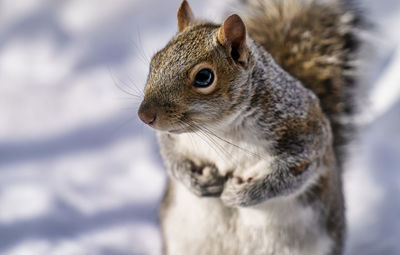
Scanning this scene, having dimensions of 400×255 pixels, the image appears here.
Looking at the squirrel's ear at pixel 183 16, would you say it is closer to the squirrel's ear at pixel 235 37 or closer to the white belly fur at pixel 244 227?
the squirrel's ear at pixel 235 37

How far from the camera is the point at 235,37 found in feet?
4.63

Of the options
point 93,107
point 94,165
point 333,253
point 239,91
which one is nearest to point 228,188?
point 239,91

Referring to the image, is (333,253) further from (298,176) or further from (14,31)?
(14,31)

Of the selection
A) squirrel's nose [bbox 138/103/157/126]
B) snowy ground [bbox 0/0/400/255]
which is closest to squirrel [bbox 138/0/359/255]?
squirrel's nose [bbox 138/103/157/126]

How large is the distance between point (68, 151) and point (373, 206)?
147 centimetres

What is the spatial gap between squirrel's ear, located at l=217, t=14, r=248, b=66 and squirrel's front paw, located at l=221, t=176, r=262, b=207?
1.30 feet

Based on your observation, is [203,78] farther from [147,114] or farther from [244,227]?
[244,227]

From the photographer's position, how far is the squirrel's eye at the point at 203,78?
1371 mm

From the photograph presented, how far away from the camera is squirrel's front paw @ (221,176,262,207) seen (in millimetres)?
1655

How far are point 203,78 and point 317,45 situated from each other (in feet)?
2.85

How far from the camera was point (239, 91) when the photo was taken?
1.45m

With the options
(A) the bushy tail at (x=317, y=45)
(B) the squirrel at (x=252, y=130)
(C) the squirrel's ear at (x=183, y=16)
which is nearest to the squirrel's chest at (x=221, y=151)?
(B) the squirrel at (x=252, y=130)

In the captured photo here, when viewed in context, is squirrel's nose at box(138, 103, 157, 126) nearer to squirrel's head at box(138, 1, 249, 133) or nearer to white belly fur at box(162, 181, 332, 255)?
squirrel's head at box(138, 1, 249, 133)

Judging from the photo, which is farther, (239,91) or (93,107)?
(93,107)
